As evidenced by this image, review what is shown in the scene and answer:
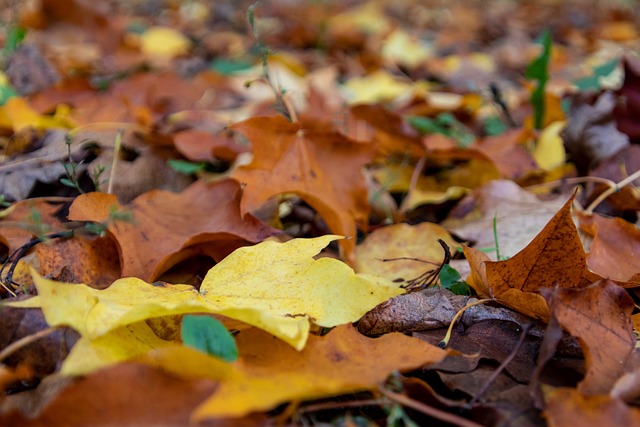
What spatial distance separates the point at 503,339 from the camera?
721 millimetres

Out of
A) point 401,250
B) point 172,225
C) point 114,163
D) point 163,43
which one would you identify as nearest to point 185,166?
point 114,163

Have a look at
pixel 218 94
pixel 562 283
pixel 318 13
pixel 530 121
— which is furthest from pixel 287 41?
pixel 562 283

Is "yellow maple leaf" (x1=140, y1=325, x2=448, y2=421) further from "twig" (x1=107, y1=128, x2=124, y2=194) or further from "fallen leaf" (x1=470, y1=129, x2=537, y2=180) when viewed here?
"fallen leaf" (x1=470, y1=129, x2=537, y2=180)

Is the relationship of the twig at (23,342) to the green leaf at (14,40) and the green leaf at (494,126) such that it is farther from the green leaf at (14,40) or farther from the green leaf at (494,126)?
the green leaf at (14,40)

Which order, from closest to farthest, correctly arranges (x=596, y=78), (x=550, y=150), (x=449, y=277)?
1. (x=449, y=277)
2. (x=550, y=150)
3. (x=596, y=78)

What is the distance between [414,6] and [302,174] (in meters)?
3.92

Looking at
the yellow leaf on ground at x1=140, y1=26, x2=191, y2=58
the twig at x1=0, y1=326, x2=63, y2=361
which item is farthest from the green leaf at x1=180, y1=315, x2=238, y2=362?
the yellow leaf on ground at x1=140, y1=26, x2=191, y2=58

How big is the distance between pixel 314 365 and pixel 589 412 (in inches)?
10.4

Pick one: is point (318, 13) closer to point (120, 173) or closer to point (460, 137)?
point (460, 137)

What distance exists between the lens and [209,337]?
591mm

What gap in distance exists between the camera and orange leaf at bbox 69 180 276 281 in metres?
0.83

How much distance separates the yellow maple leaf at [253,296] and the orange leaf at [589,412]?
0.75 feet

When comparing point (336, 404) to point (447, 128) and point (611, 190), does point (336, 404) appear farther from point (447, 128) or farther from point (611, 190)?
point (447, 128)

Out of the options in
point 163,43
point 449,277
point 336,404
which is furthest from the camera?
point 163,43
